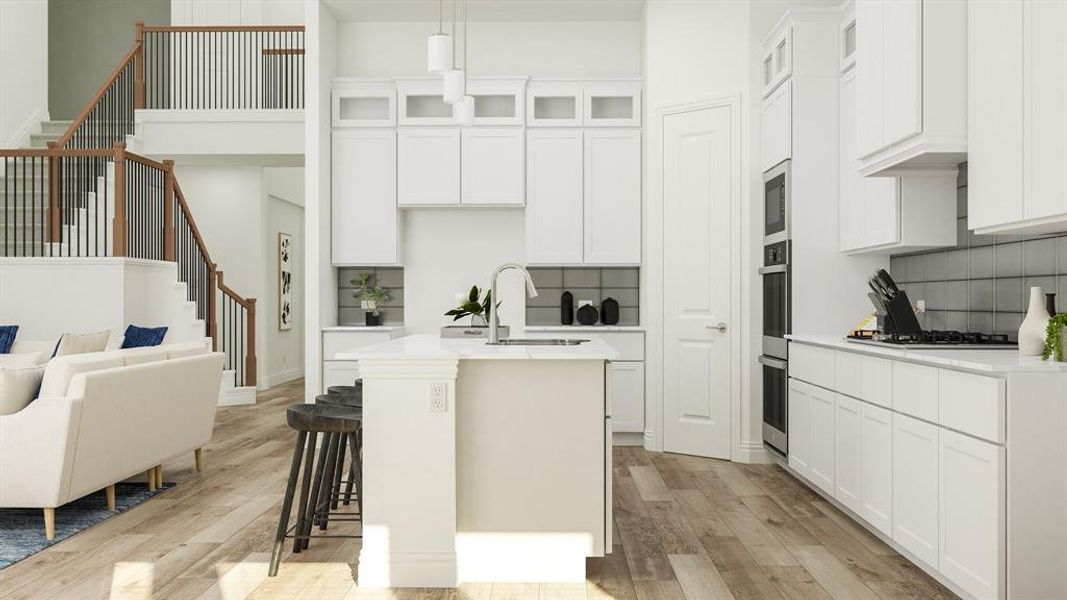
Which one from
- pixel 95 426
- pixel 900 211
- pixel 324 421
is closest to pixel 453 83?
pixel 324 421

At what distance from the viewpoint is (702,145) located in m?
5.76

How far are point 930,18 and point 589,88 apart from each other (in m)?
3.43

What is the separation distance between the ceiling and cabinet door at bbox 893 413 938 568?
4.38 meters

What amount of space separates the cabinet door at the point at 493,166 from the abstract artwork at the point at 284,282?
4940 mm

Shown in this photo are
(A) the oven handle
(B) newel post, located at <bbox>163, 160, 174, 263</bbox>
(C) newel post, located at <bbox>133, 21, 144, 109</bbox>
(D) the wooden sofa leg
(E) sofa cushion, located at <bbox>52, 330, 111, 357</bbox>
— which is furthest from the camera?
(C) newel post, located at <bbox>133, 21, 144, 109</bbox>

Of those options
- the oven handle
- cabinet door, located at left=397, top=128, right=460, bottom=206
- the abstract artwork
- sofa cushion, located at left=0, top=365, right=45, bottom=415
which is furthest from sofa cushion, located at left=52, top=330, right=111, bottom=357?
the abstract artwork

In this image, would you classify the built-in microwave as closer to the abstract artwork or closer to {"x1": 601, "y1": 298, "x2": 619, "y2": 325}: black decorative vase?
{"x1": 601, "y1": 298, "x2": 619, "y2": 325}: black decorative vase

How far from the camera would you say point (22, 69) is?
911 centimetres

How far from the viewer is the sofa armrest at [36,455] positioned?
12.0 ft

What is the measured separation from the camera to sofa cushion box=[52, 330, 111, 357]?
516 cm

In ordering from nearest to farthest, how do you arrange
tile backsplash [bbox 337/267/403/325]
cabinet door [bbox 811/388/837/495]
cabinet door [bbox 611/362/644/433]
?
cabinet door [bbox 811/388/837/495] → cabinet door [bbox 611/362/644/433] → tile backsplash [bbox 337/267/403/325]

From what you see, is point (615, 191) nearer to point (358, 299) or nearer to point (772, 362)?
point (772, 362)

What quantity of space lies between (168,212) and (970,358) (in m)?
7.15

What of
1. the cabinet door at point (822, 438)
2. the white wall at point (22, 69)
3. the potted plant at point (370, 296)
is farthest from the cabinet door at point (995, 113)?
the white wall at point (22, 69)
